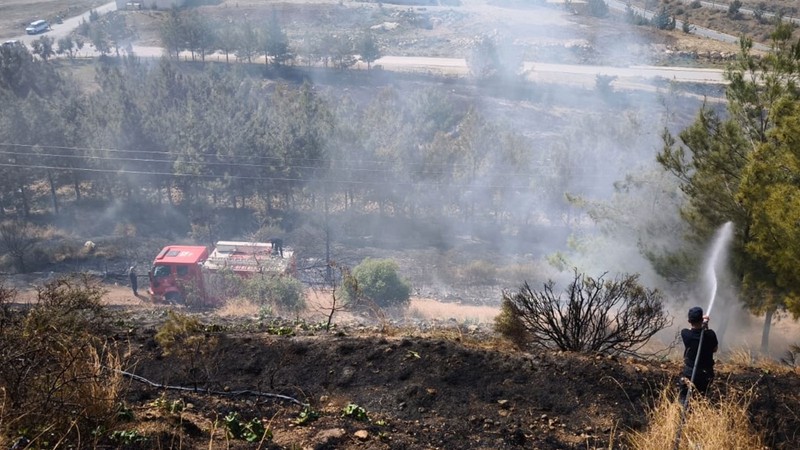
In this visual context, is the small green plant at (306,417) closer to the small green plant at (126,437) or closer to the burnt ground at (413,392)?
the burnt ground at (413,392)

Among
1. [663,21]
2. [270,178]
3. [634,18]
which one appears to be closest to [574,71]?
[663,21]

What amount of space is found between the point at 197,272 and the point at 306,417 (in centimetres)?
1284

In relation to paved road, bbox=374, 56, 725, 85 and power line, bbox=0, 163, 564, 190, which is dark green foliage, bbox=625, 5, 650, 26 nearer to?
paved road, bbox=374, 56, 725, 85

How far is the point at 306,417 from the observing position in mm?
5004

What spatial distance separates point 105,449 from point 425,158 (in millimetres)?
20917

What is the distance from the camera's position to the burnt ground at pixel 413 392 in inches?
193

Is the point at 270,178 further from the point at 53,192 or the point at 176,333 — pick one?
the point at 176,333

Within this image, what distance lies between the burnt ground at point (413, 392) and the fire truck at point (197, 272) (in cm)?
1006

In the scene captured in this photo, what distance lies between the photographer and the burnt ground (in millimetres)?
4891

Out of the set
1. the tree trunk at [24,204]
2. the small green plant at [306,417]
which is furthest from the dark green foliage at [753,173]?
the tree trunk at [24,204]

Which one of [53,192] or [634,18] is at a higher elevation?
[634,18]

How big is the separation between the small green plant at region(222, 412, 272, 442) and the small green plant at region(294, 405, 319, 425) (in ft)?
→ 1.03

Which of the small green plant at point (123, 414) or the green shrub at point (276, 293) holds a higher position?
the small green plant at point (123, 414)

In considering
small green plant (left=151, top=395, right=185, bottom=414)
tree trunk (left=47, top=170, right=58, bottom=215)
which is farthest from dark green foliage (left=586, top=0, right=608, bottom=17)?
small green plant (left=151, top=395, right=185, bottom=414)
